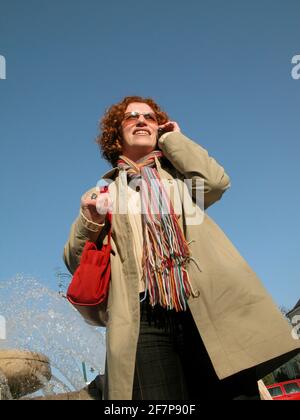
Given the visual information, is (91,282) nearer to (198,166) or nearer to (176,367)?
(176,367)

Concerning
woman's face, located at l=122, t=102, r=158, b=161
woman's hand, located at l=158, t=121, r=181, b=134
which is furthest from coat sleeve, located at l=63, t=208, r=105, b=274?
woman's hand, located at l=158, t=121, r=181, b=134

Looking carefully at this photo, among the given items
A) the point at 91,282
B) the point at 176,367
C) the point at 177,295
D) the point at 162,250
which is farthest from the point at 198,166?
the point at 176,367

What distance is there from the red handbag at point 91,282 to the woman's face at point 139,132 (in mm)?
676

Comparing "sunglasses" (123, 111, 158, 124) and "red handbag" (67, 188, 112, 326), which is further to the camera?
"sunglasses" (123, 111, 158, 124)

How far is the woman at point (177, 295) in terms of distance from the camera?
1917 millimetres

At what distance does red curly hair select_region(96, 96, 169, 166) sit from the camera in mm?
2873

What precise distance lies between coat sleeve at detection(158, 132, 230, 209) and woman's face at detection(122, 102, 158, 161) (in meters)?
0.24

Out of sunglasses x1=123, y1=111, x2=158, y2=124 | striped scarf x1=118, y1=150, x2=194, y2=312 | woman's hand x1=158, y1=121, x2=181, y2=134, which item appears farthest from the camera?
sunglasses x1=123, y1=111, x2=158, y2=124

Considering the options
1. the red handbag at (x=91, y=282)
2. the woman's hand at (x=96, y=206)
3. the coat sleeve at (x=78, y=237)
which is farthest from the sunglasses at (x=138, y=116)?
the red handbag at (x=91, y=282)

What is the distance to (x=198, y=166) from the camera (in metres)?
2.27

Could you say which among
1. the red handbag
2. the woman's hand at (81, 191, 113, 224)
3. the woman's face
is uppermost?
the woman's face

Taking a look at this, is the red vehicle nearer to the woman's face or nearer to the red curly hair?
the red curly hair

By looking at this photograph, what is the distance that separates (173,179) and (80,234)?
1.97ft

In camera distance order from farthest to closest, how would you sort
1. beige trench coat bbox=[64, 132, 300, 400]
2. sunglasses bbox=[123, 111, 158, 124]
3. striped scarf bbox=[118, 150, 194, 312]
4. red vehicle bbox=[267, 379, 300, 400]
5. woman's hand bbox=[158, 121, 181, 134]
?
red vehicle bbox=[267, 379, 300, 400] → sunglasses bbox=[123, 111, 158, 124] → woman's hand bbox=[158, 121, 181, 134] → striped scarf bbox=[118, 150, 194, 312] → beige trench coat bbox=[64, 132, 300, 400]
